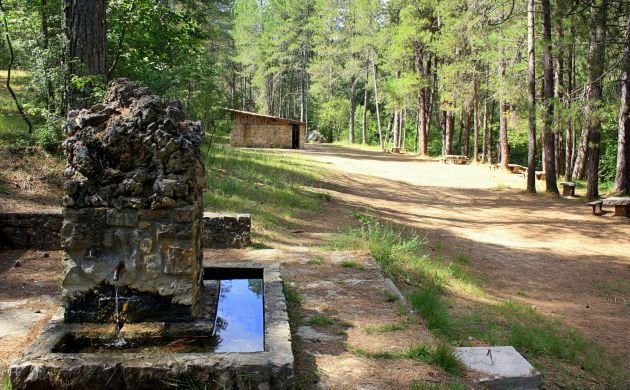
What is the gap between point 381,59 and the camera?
41.8 meters

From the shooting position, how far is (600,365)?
635 cm

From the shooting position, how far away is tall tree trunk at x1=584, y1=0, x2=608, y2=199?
1582 centimetres

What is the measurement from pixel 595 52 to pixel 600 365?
13021 mm

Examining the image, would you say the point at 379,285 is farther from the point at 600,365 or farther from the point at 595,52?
the point at 595,52

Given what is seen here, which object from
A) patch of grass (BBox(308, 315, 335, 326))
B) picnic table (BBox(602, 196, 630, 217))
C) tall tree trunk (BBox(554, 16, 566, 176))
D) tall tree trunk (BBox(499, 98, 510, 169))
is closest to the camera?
patch of grass (BBox(308, 315, 335, 326))

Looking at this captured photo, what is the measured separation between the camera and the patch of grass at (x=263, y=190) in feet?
39.8

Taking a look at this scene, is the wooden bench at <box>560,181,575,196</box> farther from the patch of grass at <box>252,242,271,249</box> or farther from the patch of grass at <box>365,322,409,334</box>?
the patch of grass at <box>365,322,409,334</box>

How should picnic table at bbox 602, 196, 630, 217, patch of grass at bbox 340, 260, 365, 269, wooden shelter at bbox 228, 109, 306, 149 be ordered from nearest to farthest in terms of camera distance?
1. patch of grass at bbox 340, 260, 365, 269
2. picnic table at bbox 602, 196, 630, 217
3. wooden shelter at bbox 228, 109, 306, 149

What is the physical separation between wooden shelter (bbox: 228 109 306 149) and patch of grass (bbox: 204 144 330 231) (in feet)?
54.5

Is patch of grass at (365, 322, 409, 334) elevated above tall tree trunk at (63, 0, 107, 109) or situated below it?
below

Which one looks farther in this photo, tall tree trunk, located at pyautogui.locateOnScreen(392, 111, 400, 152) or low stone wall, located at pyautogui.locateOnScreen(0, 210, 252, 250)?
tall tree trunk, located at pyautogui.locateOnScreen(392, 111, 400, 152)

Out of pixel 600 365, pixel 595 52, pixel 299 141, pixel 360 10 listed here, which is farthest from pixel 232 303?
pixel 360 10

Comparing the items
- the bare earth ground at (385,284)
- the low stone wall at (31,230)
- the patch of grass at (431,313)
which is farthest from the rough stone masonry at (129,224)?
the low stone wall at (31,230)

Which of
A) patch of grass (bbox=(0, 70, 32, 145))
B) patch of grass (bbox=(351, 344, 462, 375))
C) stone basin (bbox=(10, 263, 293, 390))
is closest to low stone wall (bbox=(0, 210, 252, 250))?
patch of grass (bbox=(0, 70, 32, 145))
